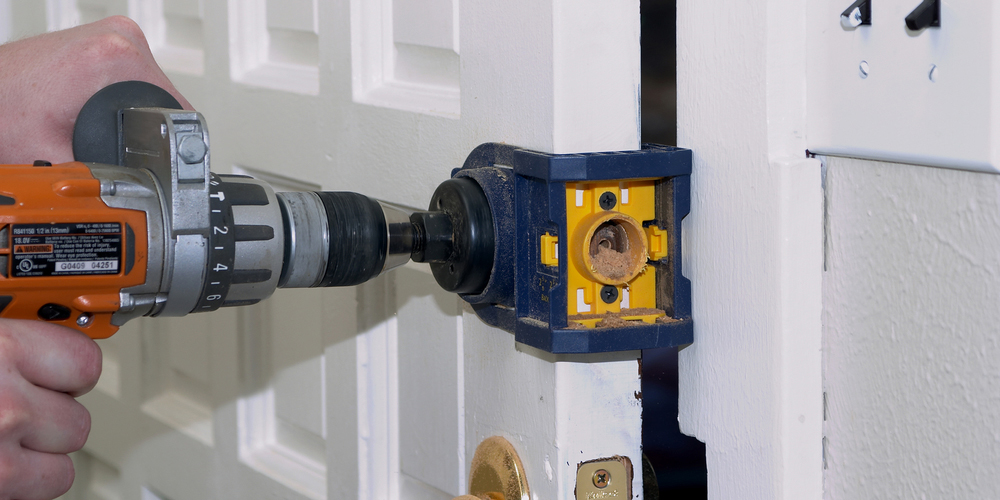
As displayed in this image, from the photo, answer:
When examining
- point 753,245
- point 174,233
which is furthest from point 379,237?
point 753,245

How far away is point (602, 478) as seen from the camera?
0.59 m

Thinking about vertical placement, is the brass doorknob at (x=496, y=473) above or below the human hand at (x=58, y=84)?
below

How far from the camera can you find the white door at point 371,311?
1.87ft

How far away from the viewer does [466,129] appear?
0.64m

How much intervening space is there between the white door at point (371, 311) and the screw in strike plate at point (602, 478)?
0.5 inches

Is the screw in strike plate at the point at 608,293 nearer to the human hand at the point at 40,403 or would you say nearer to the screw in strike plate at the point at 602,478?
the screw in strike plate at the point at 602,478

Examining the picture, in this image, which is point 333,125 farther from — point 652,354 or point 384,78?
point 652,354

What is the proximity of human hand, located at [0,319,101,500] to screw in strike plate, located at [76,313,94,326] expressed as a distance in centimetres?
1

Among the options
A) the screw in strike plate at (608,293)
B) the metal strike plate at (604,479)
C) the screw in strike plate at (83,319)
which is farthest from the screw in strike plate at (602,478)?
the screw in strike plate at (83,319)

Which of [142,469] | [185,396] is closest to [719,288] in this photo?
[185,396]

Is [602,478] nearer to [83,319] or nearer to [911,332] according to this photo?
[911,332]

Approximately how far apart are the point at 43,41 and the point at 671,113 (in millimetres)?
498

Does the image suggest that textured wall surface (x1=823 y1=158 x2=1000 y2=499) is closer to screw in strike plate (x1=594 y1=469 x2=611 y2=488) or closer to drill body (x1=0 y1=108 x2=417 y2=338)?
screw in strike plate (x1=594 y1=469 x2=611 y2=488)

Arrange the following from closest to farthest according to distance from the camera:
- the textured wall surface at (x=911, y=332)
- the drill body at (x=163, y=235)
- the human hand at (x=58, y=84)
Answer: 1. the textured wall surface at (x=911, y=332)
2. the drill body at (x=163, y=235)
3. the human hand at (x=58, y=84)
